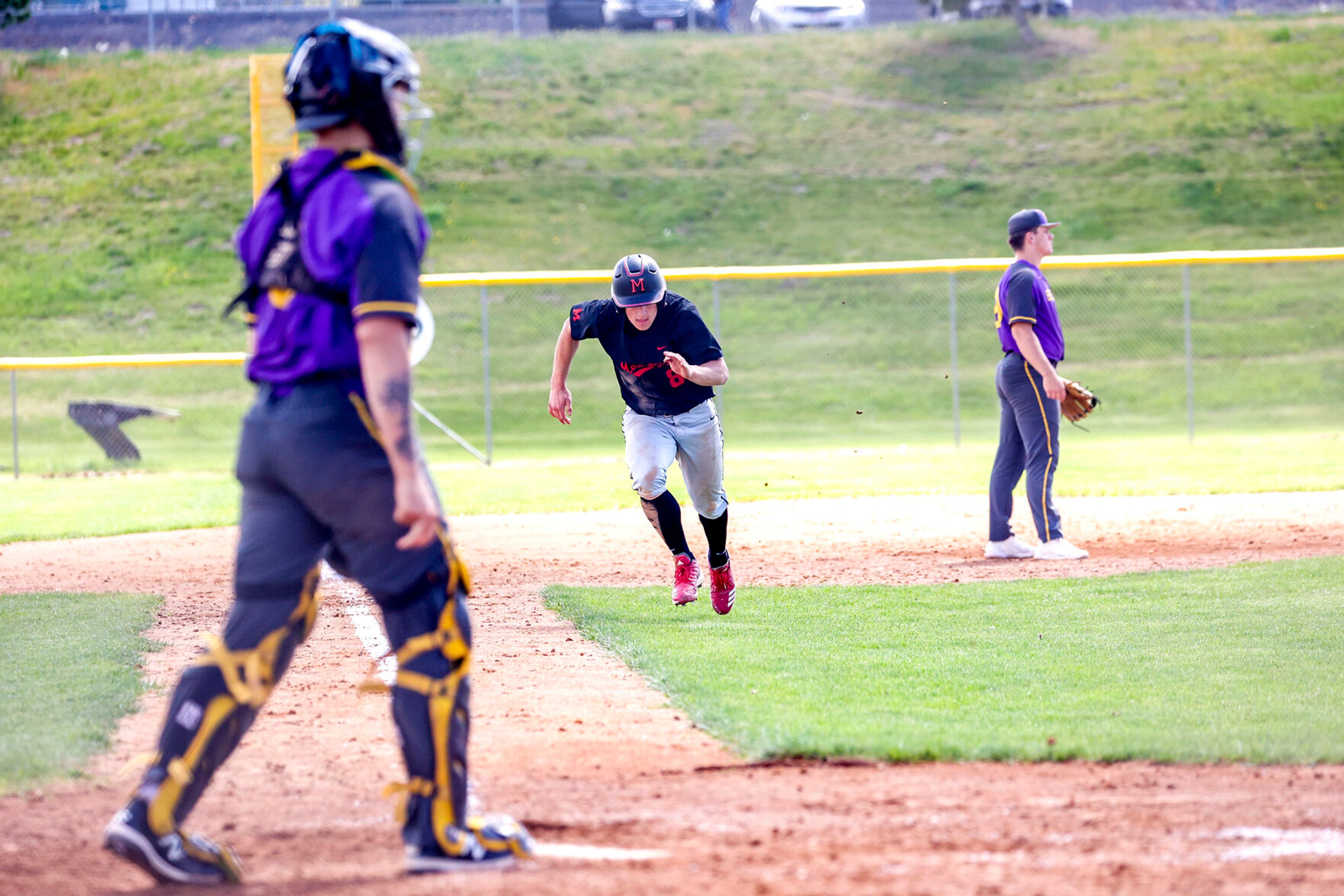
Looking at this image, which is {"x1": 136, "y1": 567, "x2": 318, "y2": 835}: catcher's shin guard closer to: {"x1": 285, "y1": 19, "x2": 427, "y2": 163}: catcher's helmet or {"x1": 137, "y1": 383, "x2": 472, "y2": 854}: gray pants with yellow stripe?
{"x1": 137, "y1": 383, "x2": 472, "y2": 854}: gray pants with yellow stripe

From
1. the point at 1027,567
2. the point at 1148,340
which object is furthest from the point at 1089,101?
the point at 1027,567

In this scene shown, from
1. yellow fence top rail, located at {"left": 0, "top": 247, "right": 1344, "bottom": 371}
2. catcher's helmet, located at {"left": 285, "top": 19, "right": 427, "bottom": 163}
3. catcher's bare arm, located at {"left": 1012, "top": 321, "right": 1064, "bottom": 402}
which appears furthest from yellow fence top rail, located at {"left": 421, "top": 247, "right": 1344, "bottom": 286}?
catcher's helmet, located at {"left": 285, "top": 19, "right": 427, "bottom": 163}

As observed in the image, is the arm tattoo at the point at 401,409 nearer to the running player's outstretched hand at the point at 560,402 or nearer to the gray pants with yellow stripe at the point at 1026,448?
the running player's outstretched hand at the point at 560,402

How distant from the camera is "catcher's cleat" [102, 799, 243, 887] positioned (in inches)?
121

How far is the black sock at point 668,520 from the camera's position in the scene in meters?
7.44

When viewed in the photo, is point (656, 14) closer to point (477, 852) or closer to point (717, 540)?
point (717, 540)

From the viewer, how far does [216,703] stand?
10.5 ft

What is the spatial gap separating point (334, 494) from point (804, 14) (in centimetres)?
3679

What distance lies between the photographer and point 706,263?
27.7 meters

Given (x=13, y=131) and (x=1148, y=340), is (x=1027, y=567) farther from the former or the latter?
(x=13, y=131)

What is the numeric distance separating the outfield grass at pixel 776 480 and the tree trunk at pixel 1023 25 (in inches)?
788

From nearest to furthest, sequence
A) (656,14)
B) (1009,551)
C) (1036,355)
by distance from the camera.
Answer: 1. (1036,355)
2. (1009,551)
3. (656,14)

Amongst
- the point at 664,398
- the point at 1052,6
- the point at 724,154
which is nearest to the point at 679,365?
the point at 664,398

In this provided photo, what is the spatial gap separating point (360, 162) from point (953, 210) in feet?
91.9
